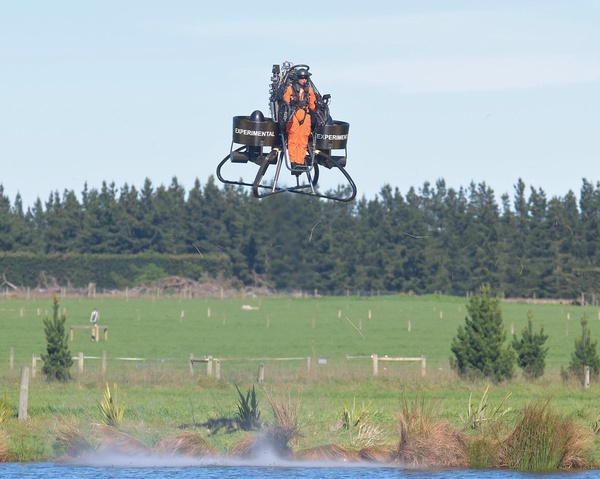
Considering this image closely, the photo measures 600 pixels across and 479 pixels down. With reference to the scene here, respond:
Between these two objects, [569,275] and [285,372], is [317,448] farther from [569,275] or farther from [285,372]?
[569,275]

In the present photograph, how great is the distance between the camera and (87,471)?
28344mm

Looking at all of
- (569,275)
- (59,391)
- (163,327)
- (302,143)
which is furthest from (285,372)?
(569,275)

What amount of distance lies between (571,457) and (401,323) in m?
61.1

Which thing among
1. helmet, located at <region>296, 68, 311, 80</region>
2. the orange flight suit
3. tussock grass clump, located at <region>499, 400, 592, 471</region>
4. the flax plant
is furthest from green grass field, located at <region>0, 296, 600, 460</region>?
helmet, located at <region>296, 68, 311, 80</region>

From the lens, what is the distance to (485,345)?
43.5 meters

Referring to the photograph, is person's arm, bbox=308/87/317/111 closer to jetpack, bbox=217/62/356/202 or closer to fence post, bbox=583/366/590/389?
jetpack, bbox=217/62/356/202

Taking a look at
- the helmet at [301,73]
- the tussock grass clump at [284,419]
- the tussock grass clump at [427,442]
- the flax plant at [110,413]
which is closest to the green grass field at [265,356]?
the flax plant at [110,413]

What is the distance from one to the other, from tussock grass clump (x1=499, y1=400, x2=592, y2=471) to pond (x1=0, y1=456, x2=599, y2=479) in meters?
0.45

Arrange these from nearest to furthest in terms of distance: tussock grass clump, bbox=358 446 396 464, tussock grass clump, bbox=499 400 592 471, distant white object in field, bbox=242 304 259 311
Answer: tussock grass clump, bbox=499 400 592 471 < tussock grass clump, bbox=358 446 396 464 < distant white object in field, bbox=242 304 259 311

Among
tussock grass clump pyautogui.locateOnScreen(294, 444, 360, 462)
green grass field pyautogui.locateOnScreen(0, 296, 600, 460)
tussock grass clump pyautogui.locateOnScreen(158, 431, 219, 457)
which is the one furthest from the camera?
green grass field pyautogui.locateOnScreen(0, 296, 600, 460)

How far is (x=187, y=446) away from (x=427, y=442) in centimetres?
614

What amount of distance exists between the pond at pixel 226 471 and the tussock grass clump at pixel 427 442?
43cm

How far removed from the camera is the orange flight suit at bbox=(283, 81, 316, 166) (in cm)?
2314

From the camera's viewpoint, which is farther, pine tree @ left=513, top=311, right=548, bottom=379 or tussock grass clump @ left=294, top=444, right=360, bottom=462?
pine tree @ left=513, top=311, right=548, bottom=379
